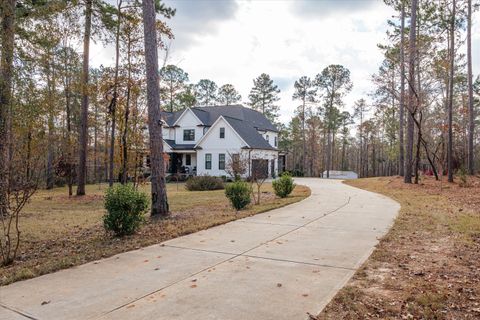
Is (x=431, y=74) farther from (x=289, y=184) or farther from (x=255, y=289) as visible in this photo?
(x=255, y=289)

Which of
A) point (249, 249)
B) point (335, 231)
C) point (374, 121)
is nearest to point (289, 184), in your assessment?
point (335, 231)

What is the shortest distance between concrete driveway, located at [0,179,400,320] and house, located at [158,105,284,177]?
883 inches

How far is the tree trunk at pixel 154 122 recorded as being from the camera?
29.1 feet

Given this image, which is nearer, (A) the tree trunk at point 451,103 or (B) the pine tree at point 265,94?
(A) the tree trunk at point 451,103

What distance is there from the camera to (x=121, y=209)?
666cm

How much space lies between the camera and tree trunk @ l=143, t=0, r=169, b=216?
8865 millimetres

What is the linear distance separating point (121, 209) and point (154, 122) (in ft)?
9.59

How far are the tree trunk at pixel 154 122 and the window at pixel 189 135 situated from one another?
25456 mm


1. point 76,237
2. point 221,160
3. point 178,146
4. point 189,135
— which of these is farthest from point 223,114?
point 76,237

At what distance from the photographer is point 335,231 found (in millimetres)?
7191

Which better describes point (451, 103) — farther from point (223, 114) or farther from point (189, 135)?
point (189, 135)

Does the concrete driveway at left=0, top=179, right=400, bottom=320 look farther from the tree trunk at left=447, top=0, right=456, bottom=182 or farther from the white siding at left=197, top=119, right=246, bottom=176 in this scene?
the white siding at left=197, top=119, right=246, bottom=176

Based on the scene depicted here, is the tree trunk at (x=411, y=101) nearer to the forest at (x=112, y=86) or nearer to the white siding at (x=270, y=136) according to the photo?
the forest at (x=112, y=86)

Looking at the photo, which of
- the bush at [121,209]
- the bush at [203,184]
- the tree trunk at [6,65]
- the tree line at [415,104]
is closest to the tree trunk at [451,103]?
the tree line at [415,104]
